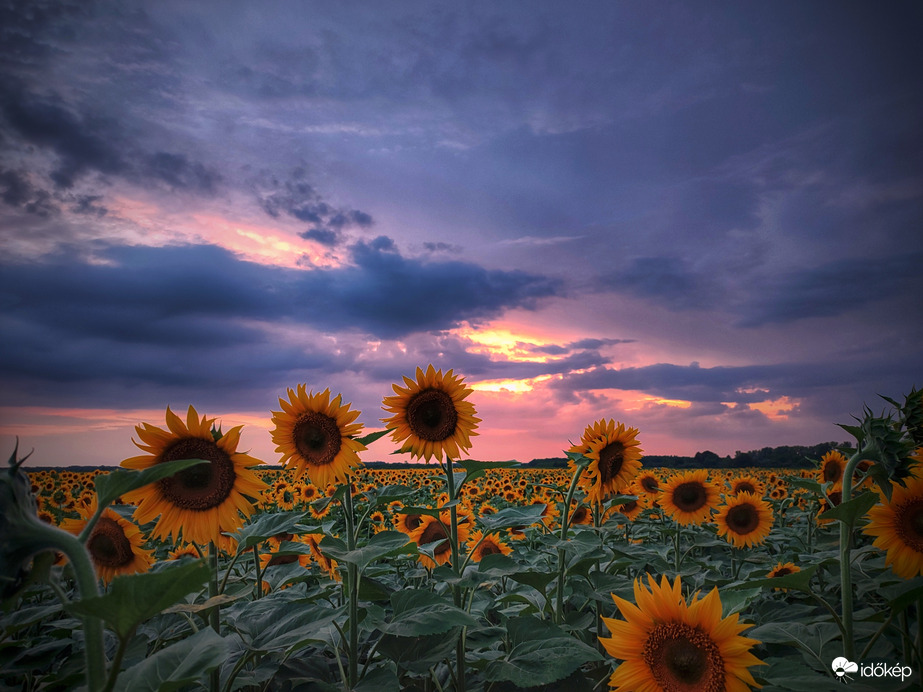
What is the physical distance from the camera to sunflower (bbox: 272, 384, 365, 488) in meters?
3.82

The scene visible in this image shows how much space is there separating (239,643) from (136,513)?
1042 mm

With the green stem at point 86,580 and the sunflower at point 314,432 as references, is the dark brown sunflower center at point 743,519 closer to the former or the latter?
the sunflower at point 314,432

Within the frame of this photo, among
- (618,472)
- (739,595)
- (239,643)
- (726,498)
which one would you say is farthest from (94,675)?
(726,498)

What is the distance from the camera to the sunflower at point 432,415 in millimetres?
4199

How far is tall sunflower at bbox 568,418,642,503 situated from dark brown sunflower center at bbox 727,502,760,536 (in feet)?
7.96

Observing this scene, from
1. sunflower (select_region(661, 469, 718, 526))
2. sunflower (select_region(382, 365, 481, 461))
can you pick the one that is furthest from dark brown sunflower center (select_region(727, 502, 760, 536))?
sunflower (select_region(382, 365, 481, 461))

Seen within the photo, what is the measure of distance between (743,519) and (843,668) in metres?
4.74

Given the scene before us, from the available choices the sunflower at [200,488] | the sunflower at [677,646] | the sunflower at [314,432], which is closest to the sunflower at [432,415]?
the sunflower at [314,432]

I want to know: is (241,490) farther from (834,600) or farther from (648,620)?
(834,600)

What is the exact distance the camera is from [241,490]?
3.13m

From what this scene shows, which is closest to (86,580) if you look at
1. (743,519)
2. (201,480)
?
(201,480)

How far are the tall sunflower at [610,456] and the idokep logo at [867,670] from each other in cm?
287

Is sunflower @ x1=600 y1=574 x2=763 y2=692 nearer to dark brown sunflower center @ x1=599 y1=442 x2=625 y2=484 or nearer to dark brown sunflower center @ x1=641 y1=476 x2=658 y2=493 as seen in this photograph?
dark brown sunflower center @ x1=599 y1=442 x2=625 y2=484

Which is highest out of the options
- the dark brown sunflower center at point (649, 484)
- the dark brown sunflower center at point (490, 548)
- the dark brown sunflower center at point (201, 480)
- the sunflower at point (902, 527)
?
the dark brown sunflower center at point (201, 480)
